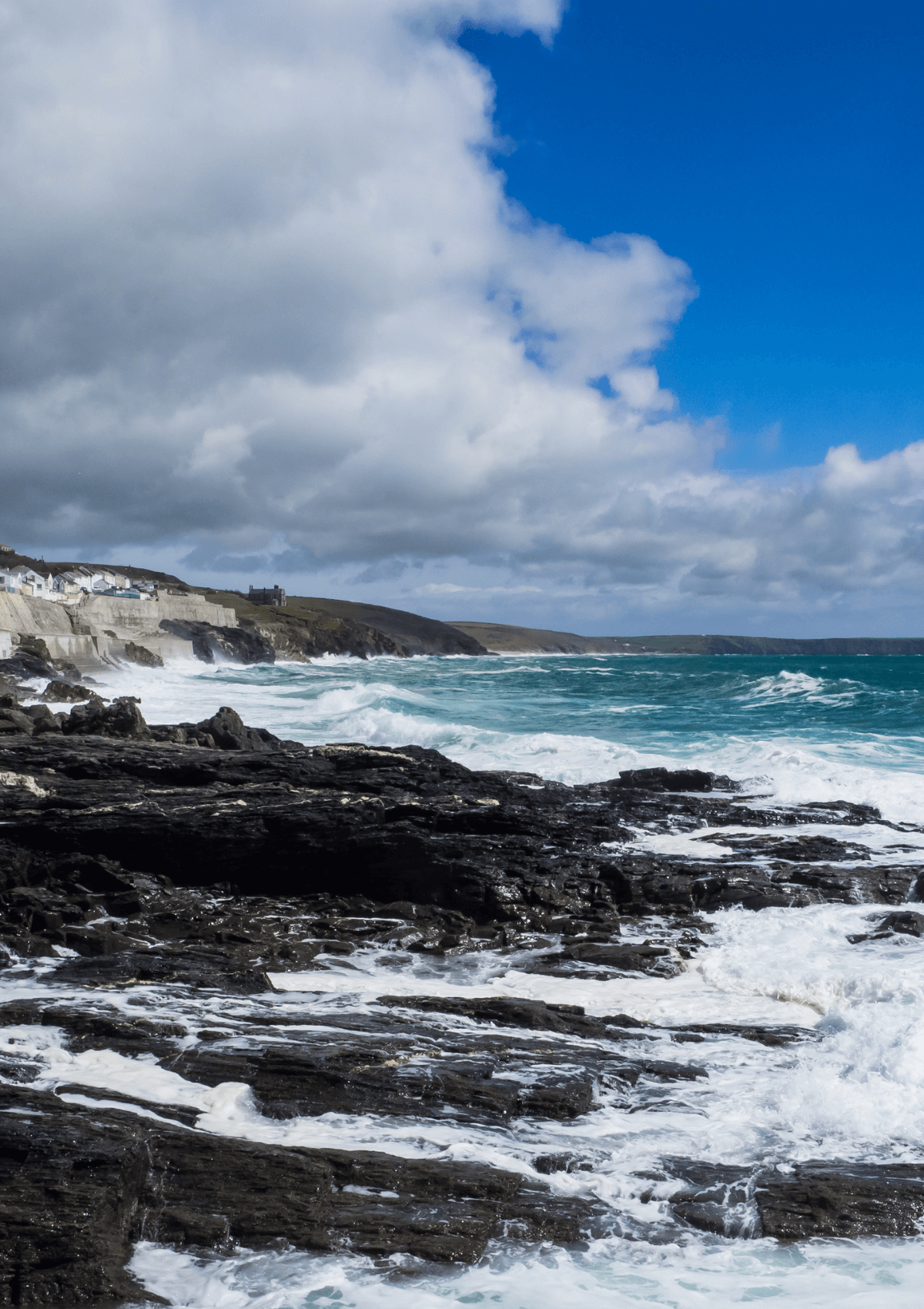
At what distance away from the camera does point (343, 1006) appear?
7094 millimetres

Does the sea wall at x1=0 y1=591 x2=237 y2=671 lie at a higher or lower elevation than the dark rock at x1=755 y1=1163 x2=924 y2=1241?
higher

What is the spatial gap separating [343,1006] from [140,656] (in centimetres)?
5900

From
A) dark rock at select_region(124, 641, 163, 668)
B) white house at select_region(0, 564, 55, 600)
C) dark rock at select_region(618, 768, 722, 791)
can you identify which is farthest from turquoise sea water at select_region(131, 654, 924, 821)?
white house at select_region(0, 564, 55, 600)

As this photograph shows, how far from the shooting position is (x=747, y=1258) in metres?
4.42

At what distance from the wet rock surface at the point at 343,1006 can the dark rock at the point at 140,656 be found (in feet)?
162

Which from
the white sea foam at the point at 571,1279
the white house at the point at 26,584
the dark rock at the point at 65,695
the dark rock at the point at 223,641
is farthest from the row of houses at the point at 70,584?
the white sea foam at the point at 571,1279

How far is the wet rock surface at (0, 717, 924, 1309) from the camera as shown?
441 centimetres

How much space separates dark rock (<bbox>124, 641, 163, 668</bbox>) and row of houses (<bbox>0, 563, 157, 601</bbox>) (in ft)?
54.5

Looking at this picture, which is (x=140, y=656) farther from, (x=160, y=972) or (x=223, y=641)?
(x=160, y=972)

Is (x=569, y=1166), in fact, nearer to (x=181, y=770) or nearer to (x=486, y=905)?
(x=486, y=905)

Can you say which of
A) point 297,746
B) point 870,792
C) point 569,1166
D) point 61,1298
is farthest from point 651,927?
point 297,746

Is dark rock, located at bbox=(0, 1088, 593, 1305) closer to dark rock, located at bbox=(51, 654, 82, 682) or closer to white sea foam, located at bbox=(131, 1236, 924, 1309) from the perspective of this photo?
white sea foam, located at bbox=(131, 1236, 924, 1309)

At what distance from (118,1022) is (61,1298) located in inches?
95.3

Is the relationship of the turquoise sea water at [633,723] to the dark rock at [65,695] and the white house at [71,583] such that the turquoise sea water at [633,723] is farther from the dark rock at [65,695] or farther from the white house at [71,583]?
the white house at [71,583]
